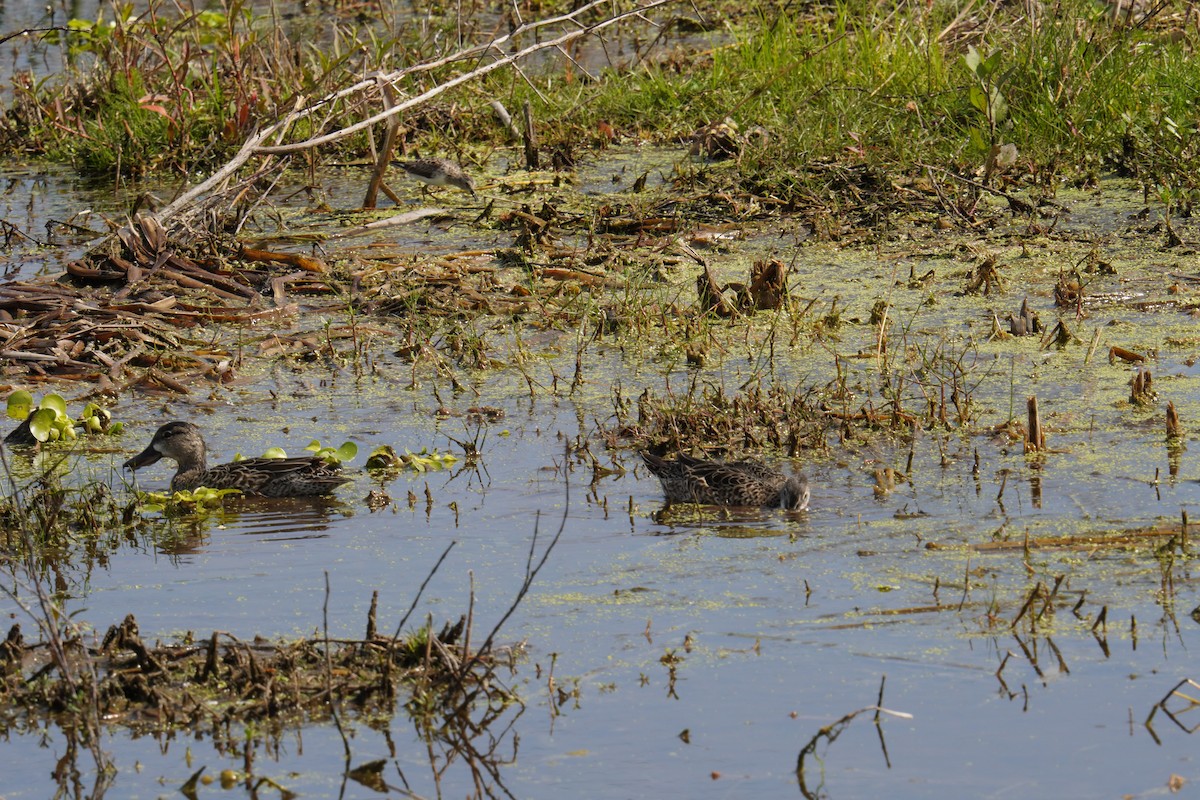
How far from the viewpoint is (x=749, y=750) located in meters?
4.25

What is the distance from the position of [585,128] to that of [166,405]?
496 centimetres

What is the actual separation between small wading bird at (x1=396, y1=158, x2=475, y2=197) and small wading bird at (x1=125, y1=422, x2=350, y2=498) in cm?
435

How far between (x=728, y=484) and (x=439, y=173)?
5.29 meters

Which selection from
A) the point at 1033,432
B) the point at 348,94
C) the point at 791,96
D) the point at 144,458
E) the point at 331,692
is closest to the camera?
the point at 331,692

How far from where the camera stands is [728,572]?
217 inches

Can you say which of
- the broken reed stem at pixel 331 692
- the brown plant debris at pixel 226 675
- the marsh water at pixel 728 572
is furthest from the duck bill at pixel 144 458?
the broken reed stem at pixel 331 692

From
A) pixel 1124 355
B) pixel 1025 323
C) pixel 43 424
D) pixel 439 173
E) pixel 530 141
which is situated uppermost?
pixel 530 141

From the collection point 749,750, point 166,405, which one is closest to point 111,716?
point 749,750

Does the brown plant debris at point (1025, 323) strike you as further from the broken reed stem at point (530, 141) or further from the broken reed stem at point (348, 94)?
the broken reed stem at point (530, 141)

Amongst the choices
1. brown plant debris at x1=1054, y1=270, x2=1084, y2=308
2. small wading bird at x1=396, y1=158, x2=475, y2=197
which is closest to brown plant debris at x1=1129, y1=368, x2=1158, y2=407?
brown plant debris at x1=1054, y1=270, x2=1084, y2=308

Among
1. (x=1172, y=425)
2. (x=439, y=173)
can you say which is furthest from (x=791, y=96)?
(x=1172, y=425)

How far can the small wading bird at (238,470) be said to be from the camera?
21.2 feet

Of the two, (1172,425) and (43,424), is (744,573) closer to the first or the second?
(1172,425)

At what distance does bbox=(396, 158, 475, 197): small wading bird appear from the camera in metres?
10.9
